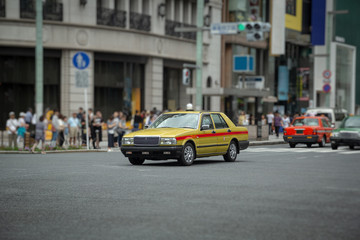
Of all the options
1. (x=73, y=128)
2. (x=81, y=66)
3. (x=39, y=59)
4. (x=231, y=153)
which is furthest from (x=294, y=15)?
(x=231, y=153)

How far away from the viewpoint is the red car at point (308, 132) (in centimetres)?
3291

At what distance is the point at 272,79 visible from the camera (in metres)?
66.1

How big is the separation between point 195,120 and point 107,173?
167 inches

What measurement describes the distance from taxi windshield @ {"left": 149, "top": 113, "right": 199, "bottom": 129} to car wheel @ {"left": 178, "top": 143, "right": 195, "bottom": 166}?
67 cm

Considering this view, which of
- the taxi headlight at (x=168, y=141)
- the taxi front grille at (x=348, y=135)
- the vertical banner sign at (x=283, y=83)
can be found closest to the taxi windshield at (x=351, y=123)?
the taxi front grille at (x=348, y=135)

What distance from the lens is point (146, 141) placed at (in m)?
18.9

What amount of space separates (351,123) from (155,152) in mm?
14202

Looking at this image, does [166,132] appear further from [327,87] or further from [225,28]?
[327,87]

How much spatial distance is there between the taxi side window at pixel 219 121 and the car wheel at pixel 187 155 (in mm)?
1527

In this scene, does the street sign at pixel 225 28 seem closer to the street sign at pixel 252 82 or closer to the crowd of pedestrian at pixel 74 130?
the crowd of pedestrian at pixel 74 130

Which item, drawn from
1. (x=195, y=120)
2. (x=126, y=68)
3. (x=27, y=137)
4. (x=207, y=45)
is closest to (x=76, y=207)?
(x=195, y=120)

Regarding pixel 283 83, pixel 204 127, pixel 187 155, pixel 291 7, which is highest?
pixel 291 7

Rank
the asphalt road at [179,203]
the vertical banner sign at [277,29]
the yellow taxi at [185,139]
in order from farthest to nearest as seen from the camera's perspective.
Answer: the vertical banner sign at [277,29] → the yellow taxi at [185,139] → the asphalt road at [179,203]

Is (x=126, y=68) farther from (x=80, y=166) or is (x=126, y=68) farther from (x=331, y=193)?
(x=331, y=193)
